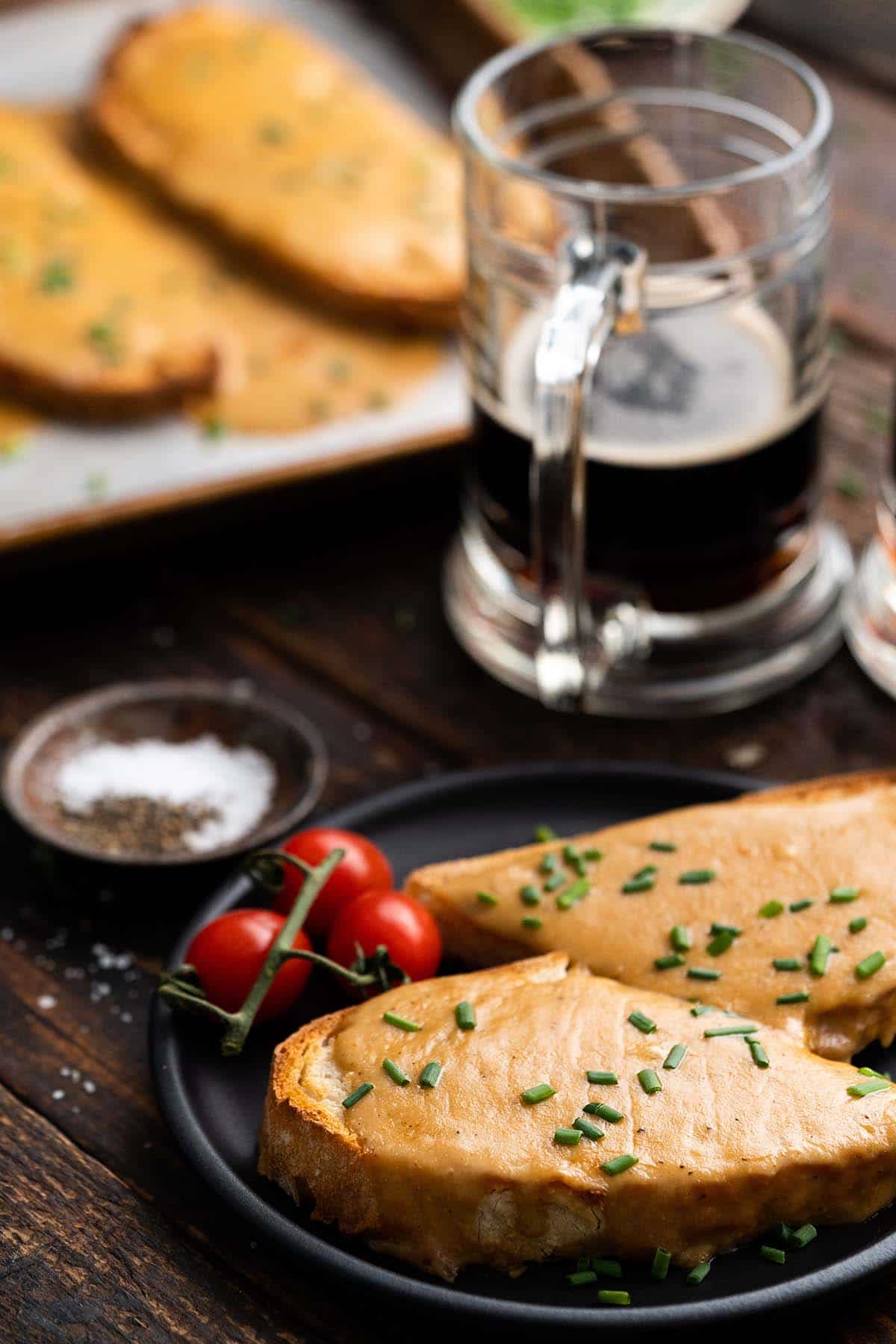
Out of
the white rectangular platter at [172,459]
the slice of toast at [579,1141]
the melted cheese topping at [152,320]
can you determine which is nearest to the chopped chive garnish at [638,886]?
the slice of toast at [579,1141]

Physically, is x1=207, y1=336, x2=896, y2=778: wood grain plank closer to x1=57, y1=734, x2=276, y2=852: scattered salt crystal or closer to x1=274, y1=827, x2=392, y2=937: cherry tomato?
x1=57, y1=734, x2=276, y2=852: scattered salt crystal

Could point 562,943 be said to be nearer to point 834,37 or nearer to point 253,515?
point 253,515

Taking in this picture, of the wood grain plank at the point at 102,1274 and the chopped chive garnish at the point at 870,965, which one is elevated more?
the chopped chive garnish at the point at 870,965

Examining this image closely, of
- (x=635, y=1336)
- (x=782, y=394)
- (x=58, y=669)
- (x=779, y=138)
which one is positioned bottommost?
(x=58, y=669)

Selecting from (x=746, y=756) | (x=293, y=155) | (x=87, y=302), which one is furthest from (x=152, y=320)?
(x=746, y=756)

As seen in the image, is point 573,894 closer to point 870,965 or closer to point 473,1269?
point 870,965

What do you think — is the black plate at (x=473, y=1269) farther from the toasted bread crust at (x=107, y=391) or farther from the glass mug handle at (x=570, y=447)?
the toasted bread crust at (x=107, y=391)

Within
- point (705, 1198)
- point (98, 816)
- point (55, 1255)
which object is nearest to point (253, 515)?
point (98, 816)
